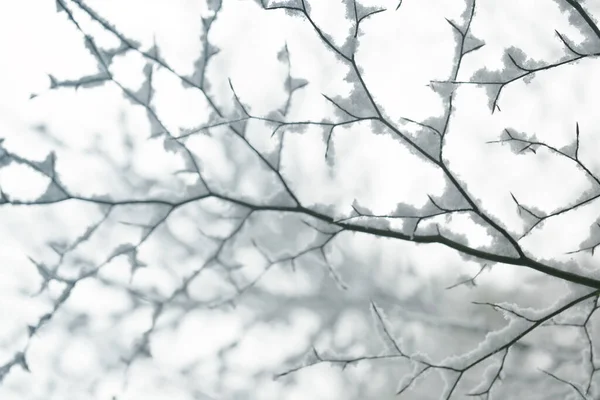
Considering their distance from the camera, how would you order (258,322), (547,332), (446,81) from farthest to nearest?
Answer: (258,322) < (547,332) < (446,81)

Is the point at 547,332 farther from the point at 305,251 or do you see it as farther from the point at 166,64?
the point at 166,64

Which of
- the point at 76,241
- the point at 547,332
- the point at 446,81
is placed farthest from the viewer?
the point at 547,332

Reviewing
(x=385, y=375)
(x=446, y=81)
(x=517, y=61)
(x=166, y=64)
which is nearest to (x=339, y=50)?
(x=446, y=81)

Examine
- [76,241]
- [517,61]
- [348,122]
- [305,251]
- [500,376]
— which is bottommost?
[500,376]

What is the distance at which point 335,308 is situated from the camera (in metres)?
3.52

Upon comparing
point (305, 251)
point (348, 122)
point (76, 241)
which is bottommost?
point (76, 241)

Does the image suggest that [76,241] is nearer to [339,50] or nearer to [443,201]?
[339,50]

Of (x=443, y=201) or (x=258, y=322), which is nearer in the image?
(x=443, y=201)

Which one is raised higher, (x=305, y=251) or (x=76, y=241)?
(x=305, y=251)

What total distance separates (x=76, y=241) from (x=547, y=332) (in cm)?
272

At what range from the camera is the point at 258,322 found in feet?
10.9

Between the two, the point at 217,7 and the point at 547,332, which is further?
the point at 547,332

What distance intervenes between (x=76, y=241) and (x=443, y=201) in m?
1.37

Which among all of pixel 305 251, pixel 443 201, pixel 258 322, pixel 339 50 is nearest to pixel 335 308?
pixel 258 322
